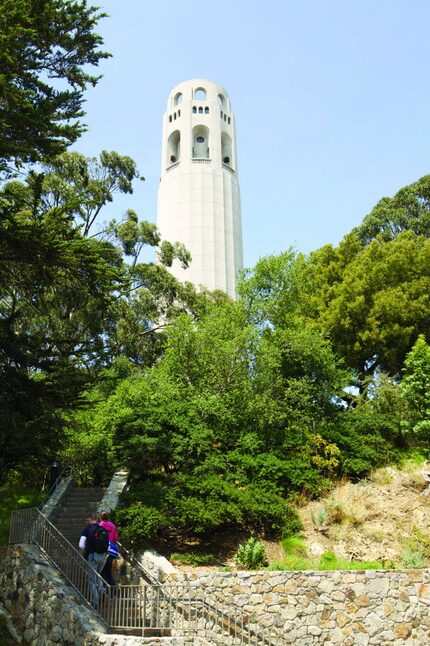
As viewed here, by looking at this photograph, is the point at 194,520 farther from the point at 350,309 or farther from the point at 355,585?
the point at 350,309

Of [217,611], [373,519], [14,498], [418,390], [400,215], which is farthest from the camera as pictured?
[400,215]

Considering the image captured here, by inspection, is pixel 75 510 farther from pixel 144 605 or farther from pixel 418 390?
pixel 418 390

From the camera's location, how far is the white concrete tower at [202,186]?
5062cm

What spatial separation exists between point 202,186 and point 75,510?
4046 centimetres

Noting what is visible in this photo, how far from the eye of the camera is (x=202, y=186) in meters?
52.4

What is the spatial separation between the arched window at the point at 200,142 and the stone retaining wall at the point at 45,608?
47.5 m

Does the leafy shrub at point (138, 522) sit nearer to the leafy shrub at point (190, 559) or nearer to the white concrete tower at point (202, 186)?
the leafy shrub at point (190, 559)

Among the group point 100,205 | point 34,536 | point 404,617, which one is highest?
point 100,205

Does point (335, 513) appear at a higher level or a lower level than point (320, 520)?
higher

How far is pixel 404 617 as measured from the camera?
12.9 m

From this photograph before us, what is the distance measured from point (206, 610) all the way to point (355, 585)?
11.3 feet

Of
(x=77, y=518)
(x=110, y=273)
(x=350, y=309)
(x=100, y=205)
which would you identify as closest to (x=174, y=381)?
(x=77, y=518)

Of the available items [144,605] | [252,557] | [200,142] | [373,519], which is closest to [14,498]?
[252,557]

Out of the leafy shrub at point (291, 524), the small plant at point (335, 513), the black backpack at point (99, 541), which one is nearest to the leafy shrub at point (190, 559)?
the leafy shrub at point (291, 524)
